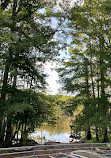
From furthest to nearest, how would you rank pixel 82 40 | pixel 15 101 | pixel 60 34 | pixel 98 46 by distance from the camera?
pixel 82 40 < pixel 98 46 < pixel 60 34 < pixel 15 101

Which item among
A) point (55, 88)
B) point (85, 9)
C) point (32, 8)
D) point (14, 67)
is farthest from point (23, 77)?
point (85, 9)

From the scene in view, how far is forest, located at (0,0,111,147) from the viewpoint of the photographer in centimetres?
904

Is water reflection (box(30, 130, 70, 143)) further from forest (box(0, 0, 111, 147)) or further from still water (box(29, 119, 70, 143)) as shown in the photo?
forest (box(0, 0, 111, 147))

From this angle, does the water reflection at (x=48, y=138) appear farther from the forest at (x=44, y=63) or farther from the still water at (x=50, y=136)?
the forest at (x=44, y=63)

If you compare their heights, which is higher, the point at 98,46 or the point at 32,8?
the point at 32,8

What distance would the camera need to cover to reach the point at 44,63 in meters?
11.4

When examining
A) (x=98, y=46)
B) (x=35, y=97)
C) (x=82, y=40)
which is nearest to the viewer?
(x=35, y=97)

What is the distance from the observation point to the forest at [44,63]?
9.04 m

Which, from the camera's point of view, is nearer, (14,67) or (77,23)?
(14,67)

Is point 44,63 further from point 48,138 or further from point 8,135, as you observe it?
point 48,138

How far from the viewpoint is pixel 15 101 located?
8.70 meters

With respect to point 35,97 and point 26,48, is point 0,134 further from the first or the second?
point 26,48

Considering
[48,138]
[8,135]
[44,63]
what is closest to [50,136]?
[48,138]

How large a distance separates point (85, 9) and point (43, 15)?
336 centimetres
